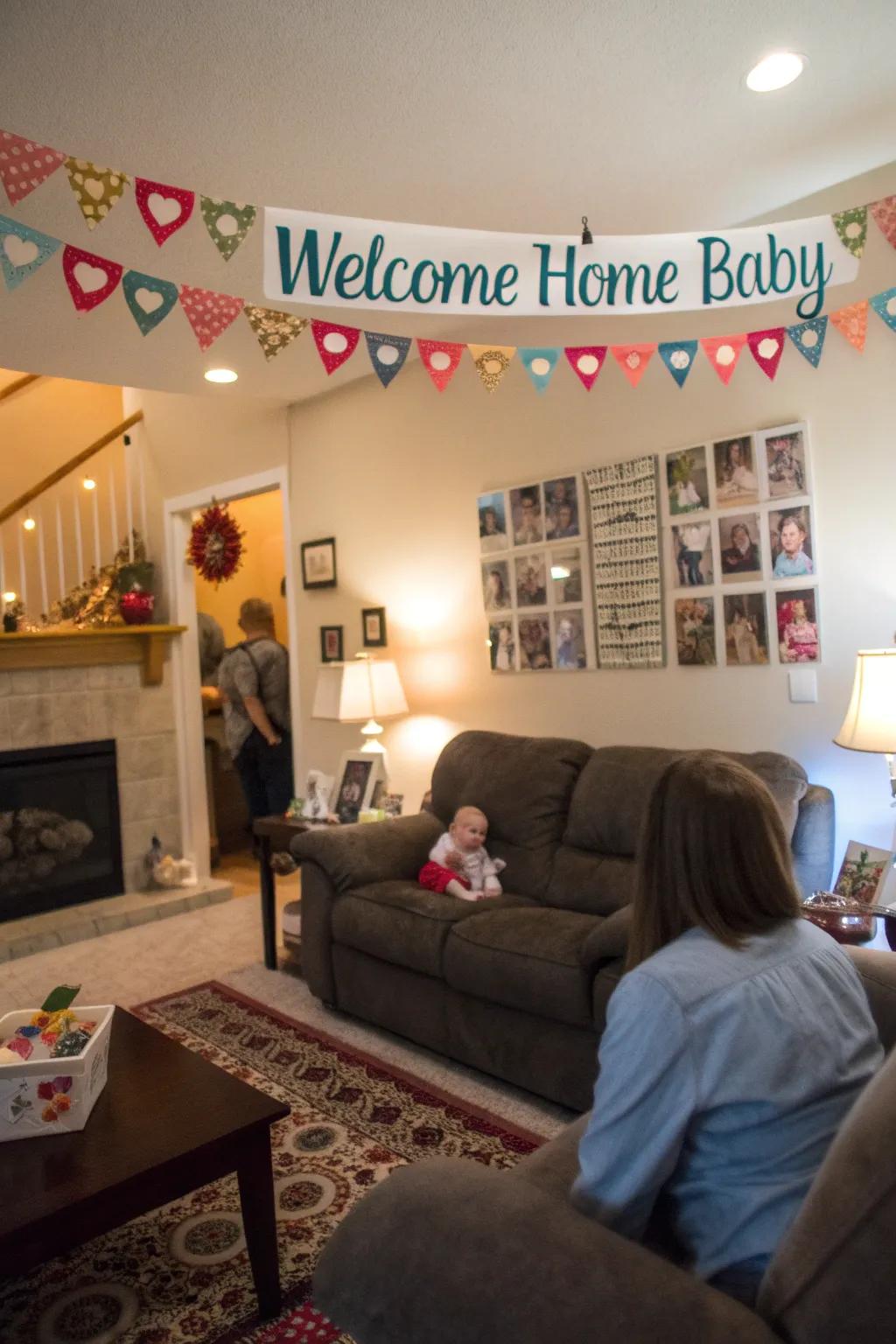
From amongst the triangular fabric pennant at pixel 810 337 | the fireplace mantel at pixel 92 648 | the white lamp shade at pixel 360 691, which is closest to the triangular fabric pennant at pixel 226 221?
the triangular fabric pennant at pixel 810 337

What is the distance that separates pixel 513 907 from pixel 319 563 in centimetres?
236

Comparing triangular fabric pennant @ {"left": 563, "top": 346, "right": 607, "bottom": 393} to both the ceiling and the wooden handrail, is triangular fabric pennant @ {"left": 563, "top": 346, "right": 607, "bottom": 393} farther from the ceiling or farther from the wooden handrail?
the wooden handrail

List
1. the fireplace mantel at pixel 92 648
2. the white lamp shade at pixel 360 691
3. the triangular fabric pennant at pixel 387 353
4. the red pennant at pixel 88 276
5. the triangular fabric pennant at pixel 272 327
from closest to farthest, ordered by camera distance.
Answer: the red pennant at pixel 88 276
the triangular fabric pennant at pixel 272 327
the triangular fabric pennant at pixel 387 353
the white lamp shade at pixel 360 691
the fireplace mantel at pixel 92 648

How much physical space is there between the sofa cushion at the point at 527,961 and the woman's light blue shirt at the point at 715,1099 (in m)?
1.26

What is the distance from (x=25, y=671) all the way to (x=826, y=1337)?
4.54 m

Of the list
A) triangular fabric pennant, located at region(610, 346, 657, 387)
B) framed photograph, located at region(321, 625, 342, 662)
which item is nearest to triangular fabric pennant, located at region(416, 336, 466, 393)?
triangular fabric pennant, located at region(610, 346, 657, 387)

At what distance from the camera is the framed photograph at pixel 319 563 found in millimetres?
4605

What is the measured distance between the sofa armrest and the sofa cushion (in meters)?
0.53

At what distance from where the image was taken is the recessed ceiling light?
2166 millimetres

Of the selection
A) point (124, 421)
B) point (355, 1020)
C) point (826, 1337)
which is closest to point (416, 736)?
point (355, 1020)

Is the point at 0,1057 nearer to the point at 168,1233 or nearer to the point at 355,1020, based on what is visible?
the point at 168,1233

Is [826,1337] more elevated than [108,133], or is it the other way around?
[108,133]

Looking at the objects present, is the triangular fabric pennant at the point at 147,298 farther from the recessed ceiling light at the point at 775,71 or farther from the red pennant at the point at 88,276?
the recessed ceiling light at the point at 775,71

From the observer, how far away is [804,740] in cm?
296
